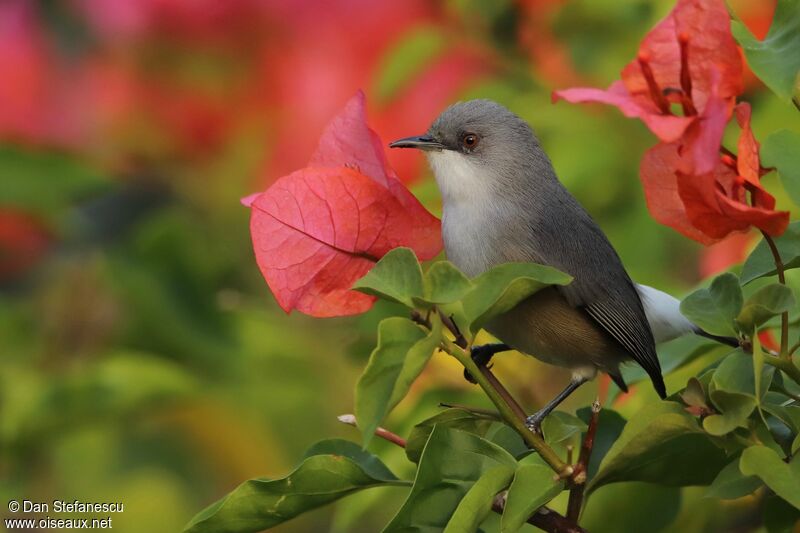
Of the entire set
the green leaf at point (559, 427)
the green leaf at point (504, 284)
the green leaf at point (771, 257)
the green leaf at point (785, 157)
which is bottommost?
the green leaf at point (559, 427)

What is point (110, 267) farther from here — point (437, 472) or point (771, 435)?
point (771, 435)

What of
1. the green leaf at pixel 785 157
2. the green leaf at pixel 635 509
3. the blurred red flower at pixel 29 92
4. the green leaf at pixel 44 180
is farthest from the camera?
the blurred red flower at pixel 29 92

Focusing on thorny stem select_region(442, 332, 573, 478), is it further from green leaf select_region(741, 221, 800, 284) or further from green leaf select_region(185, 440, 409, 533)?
green leaf select_region(741, 221, 800, 284)

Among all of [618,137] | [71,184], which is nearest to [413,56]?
[618,137]

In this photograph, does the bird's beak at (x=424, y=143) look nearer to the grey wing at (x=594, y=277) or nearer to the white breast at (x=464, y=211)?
the white breast at (x=464, y=211)

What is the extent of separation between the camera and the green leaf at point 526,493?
125 centimetres

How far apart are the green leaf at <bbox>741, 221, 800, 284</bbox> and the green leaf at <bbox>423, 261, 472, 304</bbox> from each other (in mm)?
415

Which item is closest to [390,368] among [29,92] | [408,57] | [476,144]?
[476,144]

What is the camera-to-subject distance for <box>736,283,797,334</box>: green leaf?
1.24m

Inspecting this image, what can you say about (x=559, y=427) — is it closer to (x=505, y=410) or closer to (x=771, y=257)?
(x=505, y=410)

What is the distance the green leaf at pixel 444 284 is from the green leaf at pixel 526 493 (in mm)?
225

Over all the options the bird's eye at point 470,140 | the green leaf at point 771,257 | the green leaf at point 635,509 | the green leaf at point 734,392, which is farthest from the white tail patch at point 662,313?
the green leaf at point 734,392

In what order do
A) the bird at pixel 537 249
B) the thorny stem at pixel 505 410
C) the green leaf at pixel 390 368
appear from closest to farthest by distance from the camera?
the green leaf at pixel 390 368, the thorny stem at pixel 505 410, the bird at pixel 537 249

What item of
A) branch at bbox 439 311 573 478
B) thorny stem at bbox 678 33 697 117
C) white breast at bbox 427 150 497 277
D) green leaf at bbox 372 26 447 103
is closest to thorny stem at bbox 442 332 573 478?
branch at bbox 439 311 573 478
